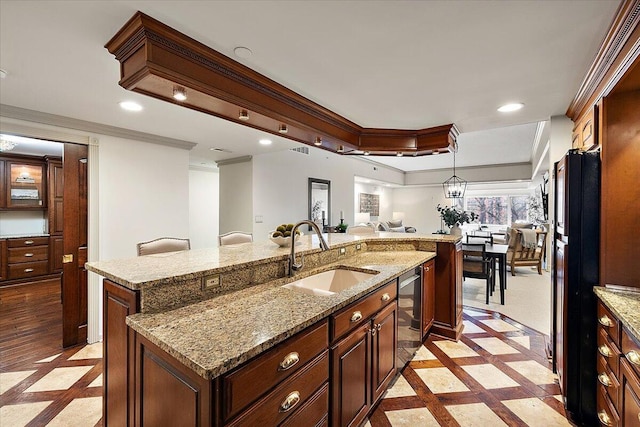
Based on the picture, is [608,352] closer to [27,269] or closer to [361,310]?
[361,310]

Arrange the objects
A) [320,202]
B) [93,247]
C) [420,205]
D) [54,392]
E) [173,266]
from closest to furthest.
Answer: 1. [173,266]
2. [54,392]
3. [93,247]
4. [320,202]
5. [420,205]

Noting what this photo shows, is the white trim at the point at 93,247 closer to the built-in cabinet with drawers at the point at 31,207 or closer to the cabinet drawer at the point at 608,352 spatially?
the built-in cabinet with drawers at the point at 31,207

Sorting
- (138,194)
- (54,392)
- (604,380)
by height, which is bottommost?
(54,392)

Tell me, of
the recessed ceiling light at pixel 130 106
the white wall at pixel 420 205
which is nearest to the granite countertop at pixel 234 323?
the recessed ceiling light at pixel 130 106

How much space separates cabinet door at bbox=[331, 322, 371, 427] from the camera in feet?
4.78

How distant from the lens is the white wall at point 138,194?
3.20 metres

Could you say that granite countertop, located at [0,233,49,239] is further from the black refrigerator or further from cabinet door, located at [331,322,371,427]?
the black refrigerator

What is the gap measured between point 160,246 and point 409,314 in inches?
92.9

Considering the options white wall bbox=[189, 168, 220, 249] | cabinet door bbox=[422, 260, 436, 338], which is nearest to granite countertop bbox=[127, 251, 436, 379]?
cabinet door bbox=[422, 260, 436, 338]

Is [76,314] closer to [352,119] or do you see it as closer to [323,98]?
[323,98]

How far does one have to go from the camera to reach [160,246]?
2.69 m

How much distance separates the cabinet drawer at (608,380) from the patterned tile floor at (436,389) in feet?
1.45

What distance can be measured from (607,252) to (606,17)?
49.8 inches

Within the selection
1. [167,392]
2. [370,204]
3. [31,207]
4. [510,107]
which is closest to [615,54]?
[510,107]
